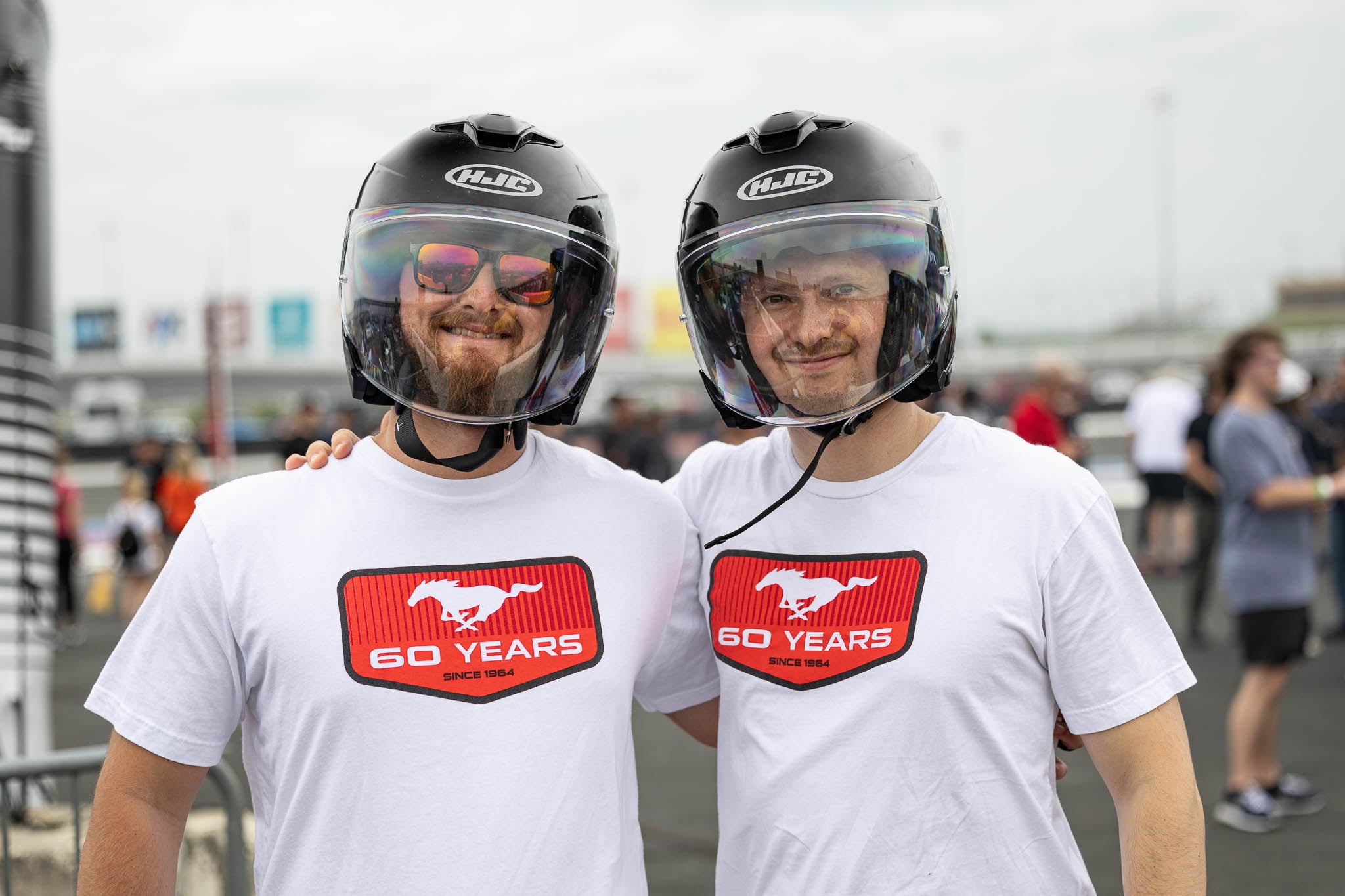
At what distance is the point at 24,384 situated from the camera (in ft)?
14.3

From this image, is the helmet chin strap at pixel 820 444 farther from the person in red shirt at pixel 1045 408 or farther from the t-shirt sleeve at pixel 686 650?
the person in red shirt at pixel 1045 408

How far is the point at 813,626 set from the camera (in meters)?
1.88

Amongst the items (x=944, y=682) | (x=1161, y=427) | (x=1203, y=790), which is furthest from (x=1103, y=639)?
(x=1161, y=427)

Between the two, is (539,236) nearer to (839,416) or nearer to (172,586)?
(839,416)

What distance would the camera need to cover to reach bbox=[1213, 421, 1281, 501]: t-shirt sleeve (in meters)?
5.08

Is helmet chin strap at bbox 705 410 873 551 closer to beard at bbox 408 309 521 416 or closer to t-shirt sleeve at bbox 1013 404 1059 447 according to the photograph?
beard at bbox 408 309 521 416

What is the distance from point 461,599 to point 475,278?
495 millimetres

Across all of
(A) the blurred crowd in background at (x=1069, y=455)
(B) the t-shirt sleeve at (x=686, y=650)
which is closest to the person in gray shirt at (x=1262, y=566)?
(A) the blurred crowd in background at (x=1069, y=455)

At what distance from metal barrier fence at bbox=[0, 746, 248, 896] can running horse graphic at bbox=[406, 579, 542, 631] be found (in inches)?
44.0

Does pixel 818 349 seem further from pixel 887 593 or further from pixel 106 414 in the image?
pixel 106 414

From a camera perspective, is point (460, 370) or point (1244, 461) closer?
point (460, 370)

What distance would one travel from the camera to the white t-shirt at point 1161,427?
33.7 feet

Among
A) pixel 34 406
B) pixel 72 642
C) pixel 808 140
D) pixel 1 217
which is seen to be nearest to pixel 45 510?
pixel 34 406

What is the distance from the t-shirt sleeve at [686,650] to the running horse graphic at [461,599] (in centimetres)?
34
